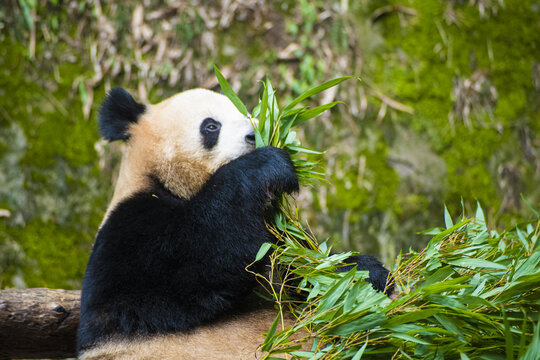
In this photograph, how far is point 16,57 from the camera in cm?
493

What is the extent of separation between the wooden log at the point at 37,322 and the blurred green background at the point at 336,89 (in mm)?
1922

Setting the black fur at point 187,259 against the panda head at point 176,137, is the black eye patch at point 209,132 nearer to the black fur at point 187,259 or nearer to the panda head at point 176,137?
the panda head at point 176,137

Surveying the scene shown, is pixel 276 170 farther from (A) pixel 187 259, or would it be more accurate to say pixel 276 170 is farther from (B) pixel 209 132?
(B) pixel 209 132

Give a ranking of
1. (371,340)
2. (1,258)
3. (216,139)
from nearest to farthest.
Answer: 1. (371,340)
2. (216,139)
3. (1,258)

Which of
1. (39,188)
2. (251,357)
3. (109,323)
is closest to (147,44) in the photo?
(39,188)

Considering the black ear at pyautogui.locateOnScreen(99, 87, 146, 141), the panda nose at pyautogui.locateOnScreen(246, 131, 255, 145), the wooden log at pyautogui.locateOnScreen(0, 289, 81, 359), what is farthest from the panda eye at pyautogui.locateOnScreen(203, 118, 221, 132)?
the wooden log at pyautogui.locateOnScreen(0, 289, 81, 359)

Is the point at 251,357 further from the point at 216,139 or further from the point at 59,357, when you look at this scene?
the point at 59,357

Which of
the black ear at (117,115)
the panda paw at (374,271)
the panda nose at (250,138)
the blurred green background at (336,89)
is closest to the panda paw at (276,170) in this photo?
the panda nose at (250,138)

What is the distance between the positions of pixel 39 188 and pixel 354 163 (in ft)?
11.3

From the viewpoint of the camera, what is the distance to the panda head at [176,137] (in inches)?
112

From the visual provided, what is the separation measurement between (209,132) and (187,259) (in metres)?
0.96

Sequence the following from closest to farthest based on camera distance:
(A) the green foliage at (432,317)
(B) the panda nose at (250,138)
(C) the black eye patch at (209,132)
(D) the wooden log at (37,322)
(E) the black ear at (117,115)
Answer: (A) the green foliage at (432,317), (D) the wooden log at (37,322), (B) the panda nose at (250,138), (C) the black eye patch at (209,132), (E) the black ear at (117,115)

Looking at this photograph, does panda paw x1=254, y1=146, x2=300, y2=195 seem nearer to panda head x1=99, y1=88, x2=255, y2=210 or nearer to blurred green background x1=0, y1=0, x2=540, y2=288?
panda head x1=99, y1=88, x2=255, y2=210

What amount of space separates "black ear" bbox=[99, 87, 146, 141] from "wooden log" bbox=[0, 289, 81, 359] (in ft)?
3.55
